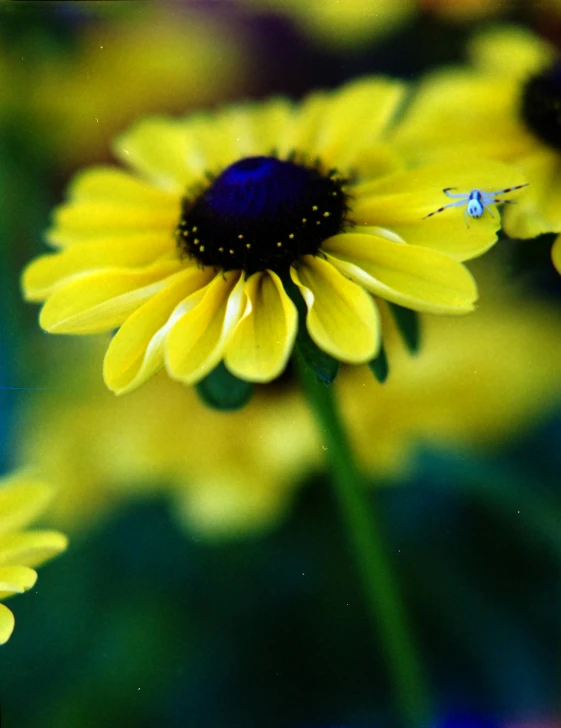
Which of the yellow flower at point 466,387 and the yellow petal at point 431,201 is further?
the yellow flower at point 466,387

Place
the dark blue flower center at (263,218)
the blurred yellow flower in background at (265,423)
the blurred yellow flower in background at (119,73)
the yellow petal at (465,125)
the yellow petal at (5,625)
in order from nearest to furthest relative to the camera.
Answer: the yellow petal at (5,625), the dark blue flower center at (263,218), the yellow petal at (465,125), the blurred yellow flower in background at (265,423), the blurred yellow flower in background at (119,73)

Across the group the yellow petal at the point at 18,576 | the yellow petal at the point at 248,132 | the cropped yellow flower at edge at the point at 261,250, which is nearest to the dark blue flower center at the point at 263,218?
the cropped yellow flower at edge at the point at 261,250

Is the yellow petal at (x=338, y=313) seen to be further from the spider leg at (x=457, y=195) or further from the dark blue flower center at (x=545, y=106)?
the dark blue flower center at (x=545, y=106)

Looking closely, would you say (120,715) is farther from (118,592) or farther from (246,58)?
(246,58)

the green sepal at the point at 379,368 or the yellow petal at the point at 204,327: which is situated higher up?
the yellow petal at the point at 204,327

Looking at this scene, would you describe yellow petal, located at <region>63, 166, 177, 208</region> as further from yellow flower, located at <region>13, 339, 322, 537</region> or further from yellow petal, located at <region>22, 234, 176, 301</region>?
yellow flower, located at <region>13, 339, 322, 537</region>

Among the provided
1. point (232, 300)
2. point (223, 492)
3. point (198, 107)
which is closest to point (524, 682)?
point (223, 492)

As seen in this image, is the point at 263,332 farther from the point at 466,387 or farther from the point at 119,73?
the point at 119,73

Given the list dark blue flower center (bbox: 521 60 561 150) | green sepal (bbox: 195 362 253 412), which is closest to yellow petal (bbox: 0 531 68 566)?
green sepal (bbox: 195 362 253 412)
